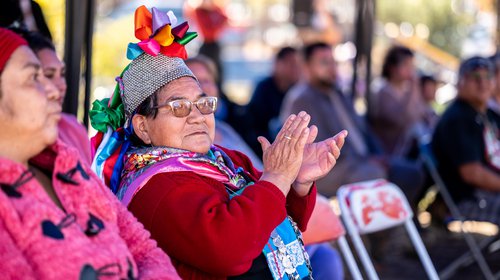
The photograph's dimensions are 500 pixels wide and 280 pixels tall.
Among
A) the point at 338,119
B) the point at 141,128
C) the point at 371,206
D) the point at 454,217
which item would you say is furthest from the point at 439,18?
the point at 141,128

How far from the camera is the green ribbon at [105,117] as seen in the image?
9.59ft

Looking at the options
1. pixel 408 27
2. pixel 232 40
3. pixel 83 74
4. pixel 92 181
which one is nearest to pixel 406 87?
pixel 83 74

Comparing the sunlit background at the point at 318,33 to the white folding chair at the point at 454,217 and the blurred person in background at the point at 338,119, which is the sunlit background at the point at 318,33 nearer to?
the blurred person in background at the point at 338,119

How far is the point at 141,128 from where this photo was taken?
2.85 metres

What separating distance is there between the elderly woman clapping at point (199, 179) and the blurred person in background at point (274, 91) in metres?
5.10

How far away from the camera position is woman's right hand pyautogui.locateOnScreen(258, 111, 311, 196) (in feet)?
8.54

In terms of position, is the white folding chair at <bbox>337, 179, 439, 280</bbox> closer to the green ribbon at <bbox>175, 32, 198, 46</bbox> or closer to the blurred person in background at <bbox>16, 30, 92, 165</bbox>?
the blurred person in background at <bbox>16, 30, 92, 165</bbox>

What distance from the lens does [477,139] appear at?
19.8ft

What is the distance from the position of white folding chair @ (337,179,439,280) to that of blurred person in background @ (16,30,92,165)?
1187 mm

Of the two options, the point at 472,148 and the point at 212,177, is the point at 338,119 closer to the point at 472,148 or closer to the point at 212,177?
the point at 472,148

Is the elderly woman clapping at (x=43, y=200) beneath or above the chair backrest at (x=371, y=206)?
above

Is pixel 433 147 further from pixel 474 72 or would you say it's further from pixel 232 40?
pixel 232 40

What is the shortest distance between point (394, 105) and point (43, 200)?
657 centimetres

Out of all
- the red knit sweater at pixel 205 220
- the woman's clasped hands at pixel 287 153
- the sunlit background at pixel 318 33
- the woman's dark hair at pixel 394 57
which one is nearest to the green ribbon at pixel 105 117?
the red knit sweater at pixel 205 220
